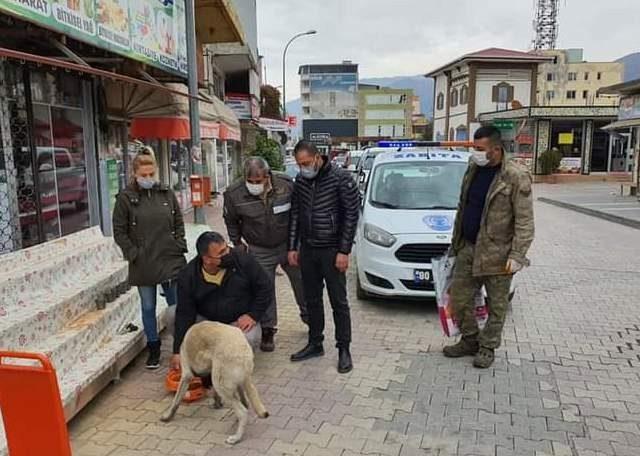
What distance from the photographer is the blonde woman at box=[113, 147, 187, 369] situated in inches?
171

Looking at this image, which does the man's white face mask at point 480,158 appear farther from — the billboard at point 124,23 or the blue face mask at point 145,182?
the billboard at point 124,23

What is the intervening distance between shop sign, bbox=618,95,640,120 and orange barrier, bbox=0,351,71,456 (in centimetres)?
2010

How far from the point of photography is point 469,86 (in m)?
40.5

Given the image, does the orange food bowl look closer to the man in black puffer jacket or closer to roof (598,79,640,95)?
the man in black puffer jacket

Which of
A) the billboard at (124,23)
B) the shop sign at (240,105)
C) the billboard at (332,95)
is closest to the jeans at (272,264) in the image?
the billboard at (124,23)

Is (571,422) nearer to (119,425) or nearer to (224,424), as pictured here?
(224,424)

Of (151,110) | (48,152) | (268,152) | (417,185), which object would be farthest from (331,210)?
(268,152)

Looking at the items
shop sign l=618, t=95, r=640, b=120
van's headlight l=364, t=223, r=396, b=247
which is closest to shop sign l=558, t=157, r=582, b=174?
shop sign l=618, t=95, r=640, b=120

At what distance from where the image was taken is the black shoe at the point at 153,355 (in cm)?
462

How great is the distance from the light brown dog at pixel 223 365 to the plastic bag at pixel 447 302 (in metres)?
1.89

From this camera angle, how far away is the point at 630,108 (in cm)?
1900

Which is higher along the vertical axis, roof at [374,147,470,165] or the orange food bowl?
roof at [374,147,470,165]

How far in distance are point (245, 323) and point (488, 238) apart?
2005 mm

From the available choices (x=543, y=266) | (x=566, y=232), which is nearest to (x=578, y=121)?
(x=566, y=232)
